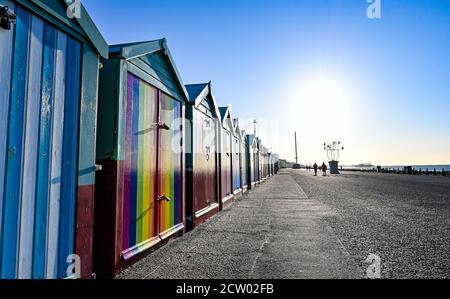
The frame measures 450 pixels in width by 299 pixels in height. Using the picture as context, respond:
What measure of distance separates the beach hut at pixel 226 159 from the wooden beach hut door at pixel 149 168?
13.0 feet

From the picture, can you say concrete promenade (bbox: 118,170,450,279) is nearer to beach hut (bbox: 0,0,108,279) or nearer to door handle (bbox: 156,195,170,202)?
door handle (bbox: 156,195,170,202)

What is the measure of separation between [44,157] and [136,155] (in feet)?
4.89

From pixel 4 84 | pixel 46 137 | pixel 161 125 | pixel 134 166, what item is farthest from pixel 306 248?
pixel 4 84

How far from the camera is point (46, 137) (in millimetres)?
2418

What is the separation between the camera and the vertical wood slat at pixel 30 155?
220 centimetres

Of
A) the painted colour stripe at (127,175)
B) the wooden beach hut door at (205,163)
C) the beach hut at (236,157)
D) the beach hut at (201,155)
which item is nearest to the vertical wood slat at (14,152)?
the painted colour stripe at (127,175)

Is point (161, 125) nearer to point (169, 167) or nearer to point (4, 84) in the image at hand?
point (169, 167)

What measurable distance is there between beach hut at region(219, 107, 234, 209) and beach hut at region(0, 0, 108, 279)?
628 cm

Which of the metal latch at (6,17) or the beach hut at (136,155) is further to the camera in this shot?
the beach hut at (136,155)

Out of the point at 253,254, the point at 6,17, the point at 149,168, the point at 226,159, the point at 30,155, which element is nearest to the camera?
the point at 6,17

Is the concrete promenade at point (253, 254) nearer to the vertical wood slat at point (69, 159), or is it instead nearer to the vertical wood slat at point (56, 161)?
the vertical wood slat at point (69, 159)

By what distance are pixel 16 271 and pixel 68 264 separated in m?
0.57

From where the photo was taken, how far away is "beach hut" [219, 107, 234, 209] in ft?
30.7
